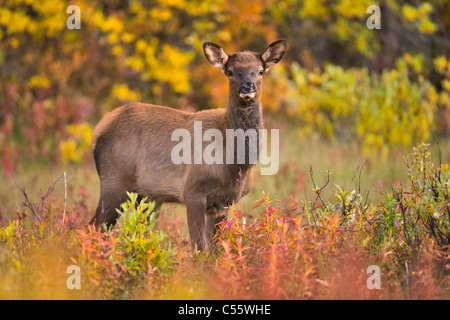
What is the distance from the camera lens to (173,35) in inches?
510

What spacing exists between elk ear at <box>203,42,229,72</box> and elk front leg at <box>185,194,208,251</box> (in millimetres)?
1418

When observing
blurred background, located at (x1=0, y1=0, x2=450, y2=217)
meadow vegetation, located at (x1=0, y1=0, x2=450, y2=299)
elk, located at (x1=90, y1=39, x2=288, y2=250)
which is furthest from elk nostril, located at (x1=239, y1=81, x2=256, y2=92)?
blurred background, located at (x1=0, y1=0, x2=450, y2=217)

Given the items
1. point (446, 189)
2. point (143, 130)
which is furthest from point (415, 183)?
point (143, 130)

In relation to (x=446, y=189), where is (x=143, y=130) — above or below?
above

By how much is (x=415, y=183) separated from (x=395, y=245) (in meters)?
0.80

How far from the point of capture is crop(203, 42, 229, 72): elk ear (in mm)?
5801

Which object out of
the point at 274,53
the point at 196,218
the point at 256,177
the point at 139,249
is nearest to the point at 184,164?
the point at 196,218

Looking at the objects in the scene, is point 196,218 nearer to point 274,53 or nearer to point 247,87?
point 247,87

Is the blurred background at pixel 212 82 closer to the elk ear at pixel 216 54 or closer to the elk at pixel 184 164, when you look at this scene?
the elk at pixel 184 164

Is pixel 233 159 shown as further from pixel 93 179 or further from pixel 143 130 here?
pixel 93 179

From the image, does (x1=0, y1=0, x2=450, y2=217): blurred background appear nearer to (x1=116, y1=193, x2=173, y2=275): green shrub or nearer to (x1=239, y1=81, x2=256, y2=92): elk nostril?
(x1=239, y1=81, x2=256, y2=92): elk nostril

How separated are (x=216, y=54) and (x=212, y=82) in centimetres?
699
